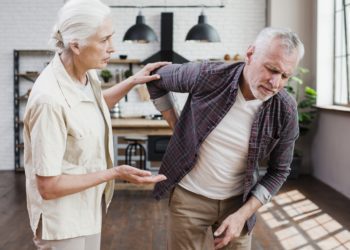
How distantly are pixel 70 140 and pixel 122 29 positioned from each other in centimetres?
657

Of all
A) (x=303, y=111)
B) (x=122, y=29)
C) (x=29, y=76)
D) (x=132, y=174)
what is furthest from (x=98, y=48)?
(x=29, y=76)

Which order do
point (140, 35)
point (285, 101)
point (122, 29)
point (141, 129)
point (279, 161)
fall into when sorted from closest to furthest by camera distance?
point (285, 101) → point (279, 161) → point (141, 129) → point (140, 35) → point (122, 29)

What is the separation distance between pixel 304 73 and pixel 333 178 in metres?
1.85

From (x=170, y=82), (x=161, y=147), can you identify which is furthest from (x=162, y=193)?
(x=161, y=147)

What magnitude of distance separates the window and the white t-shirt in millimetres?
5015

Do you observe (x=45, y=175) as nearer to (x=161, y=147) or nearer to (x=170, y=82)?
(x=170, y=82)

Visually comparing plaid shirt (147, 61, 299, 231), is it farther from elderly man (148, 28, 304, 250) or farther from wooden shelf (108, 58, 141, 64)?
wooden shelf (108, 58, 141, 64)

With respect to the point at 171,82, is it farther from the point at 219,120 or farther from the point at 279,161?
the point at 279,161

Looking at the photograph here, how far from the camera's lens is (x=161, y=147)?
251 inches

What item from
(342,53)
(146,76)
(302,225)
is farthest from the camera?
(342,53)

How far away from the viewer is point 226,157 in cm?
173

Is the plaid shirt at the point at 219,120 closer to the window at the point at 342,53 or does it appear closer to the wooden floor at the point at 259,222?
the wooden floor at the point at 259,222

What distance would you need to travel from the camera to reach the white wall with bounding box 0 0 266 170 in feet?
25.0

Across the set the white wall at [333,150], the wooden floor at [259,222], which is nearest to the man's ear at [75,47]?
the wooden floor at [259,222]
